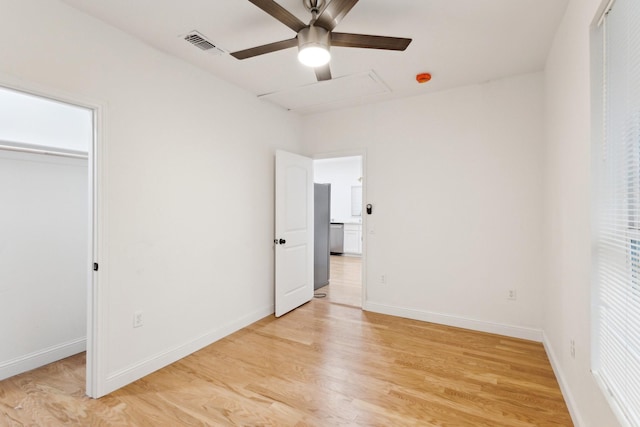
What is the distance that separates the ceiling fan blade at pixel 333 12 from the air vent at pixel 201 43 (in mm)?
1110

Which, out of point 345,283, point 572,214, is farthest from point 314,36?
point 345,283

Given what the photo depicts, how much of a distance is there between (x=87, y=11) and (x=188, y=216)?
5.29ft

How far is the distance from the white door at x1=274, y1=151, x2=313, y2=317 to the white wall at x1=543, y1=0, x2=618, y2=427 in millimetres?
2685

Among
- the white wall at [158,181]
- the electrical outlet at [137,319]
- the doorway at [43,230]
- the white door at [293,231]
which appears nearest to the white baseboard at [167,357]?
the white wall at [158,181]

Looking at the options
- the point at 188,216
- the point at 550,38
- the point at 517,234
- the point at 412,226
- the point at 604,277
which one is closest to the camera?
the point at 604,277

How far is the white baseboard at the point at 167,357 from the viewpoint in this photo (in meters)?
2.25

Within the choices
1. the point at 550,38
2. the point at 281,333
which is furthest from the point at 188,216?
the point at 550,38

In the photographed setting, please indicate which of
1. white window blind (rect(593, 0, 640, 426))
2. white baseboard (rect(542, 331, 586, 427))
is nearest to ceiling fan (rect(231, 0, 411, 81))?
white window blind (rect(593, 0, 640, 426))

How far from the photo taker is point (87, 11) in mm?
2062

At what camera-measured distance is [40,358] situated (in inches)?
100

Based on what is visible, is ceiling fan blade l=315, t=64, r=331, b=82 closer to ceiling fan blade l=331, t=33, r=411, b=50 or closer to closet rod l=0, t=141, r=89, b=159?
ceiling fan blade l=331, t=33, r=411, b=50

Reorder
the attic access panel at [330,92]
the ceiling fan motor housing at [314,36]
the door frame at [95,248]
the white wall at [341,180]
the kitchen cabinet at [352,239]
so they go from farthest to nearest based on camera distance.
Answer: the white wall at [341,180], the kitchen cabinet at [352,239], the attic access panel at [330,92], the door frame at [95,248], the ceiling fan motor housing at [314,36]

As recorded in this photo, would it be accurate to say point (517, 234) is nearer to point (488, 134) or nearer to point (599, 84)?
point (488, 134)

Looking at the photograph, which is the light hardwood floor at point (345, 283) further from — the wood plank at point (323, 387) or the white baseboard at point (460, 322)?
the wood plank at point (323, 387)
